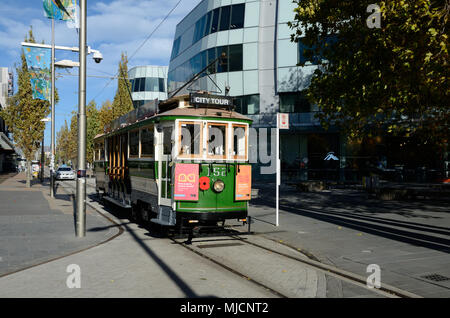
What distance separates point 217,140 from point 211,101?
1.04 metres

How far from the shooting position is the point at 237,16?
A: 34406 mm

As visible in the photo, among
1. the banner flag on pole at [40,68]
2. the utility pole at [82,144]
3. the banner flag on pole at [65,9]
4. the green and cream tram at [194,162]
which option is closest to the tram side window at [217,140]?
the green and cream tram at [194,162]

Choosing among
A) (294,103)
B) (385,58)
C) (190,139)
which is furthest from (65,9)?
(294,103)

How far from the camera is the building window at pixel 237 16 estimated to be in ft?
112

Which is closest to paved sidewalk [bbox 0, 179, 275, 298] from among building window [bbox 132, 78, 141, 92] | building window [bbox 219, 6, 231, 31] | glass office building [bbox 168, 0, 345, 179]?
glass office building [bbox 168, 0, 345, 179]

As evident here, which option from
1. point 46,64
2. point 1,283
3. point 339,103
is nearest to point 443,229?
point 339,103

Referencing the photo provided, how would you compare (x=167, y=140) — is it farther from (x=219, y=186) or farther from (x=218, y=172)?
(x=219, y=186)

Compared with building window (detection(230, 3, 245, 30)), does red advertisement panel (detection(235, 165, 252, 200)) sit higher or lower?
lower

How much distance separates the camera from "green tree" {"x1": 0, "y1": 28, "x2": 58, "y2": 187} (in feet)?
93.9

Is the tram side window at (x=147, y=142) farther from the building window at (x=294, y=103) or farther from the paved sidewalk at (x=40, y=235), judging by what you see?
the building window at (x=294, y=103)

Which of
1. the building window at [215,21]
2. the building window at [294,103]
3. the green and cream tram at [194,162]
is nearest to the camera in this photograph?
the green and cream tram at [194,162]

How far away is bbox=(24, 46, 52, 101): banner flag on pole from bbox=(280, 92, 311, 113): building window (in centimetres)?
1795

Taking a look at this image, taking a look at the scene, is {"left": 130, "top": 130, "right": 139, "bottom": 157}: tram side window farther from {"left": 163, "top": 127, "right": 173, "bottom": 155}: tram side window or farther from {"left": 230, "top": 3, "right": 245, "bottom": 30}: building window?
{"left": 230, "top": 3, "right": 245, "bottom": 30}: building window

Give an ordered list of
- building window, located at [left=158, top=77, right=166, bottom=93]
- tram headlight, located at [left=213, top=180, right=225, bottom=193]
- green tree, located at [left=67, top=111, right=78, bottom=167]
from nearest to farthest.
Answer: tram headlight, located at [left=213, top=180, right=225, bottom=193], building window, located at [left=158, top=77, right=166, bottom=93], green tree, located at [left=67, top=111, right=78, bottom=167]
